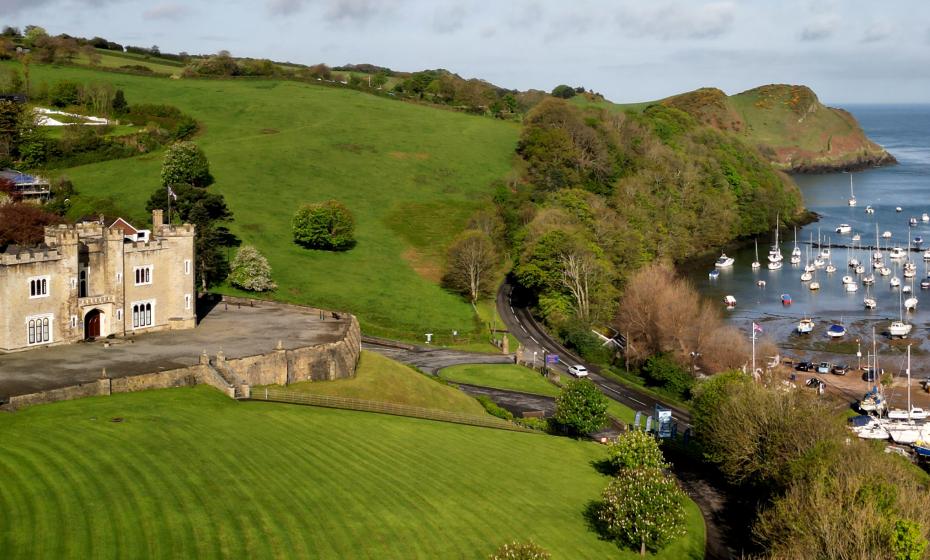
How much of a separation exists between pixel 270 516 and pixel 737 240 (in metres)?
147

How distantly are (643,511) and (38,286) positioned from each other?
41.6 meters

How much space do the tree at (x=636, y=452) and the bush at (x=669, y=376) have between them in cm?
3244

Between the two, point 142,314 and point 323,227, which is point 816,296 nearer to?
point 323,227

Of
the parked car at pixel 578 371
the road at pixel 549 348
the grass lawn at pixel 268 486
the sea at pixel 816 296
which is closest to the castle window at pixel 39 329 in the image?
the grass lawn at pixel 268 486

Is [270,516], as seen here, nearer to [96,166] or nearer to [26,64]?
[96,166]

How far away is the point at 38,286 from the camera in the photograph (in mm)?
65188

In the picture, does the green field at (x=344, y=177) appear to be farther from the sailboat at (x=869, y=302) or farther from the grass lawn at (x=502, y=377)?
the sailboat at (x=869, y=302)

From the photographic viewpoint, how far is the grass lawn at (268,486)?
38094 mm

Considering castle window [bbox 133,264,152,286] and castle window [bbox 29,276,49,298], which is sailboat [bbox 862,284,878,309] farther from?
castle window [bbox 29,276,49,298]

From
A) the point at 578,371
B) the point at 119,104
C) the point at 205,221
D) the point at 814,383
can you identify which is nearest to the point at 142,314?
the point at 205,221

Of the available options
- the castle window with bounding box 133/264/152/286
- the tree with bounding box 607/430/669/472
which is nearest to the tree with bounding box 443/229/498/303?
the castle window with bounding box 133/264/152/286

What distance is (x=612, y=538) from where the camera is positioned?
49.8 meters

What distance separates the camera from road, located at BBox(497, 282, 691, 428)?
8475 cm

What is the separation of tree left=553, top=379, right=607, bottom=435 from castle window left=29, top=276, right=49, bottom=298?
115 ft
